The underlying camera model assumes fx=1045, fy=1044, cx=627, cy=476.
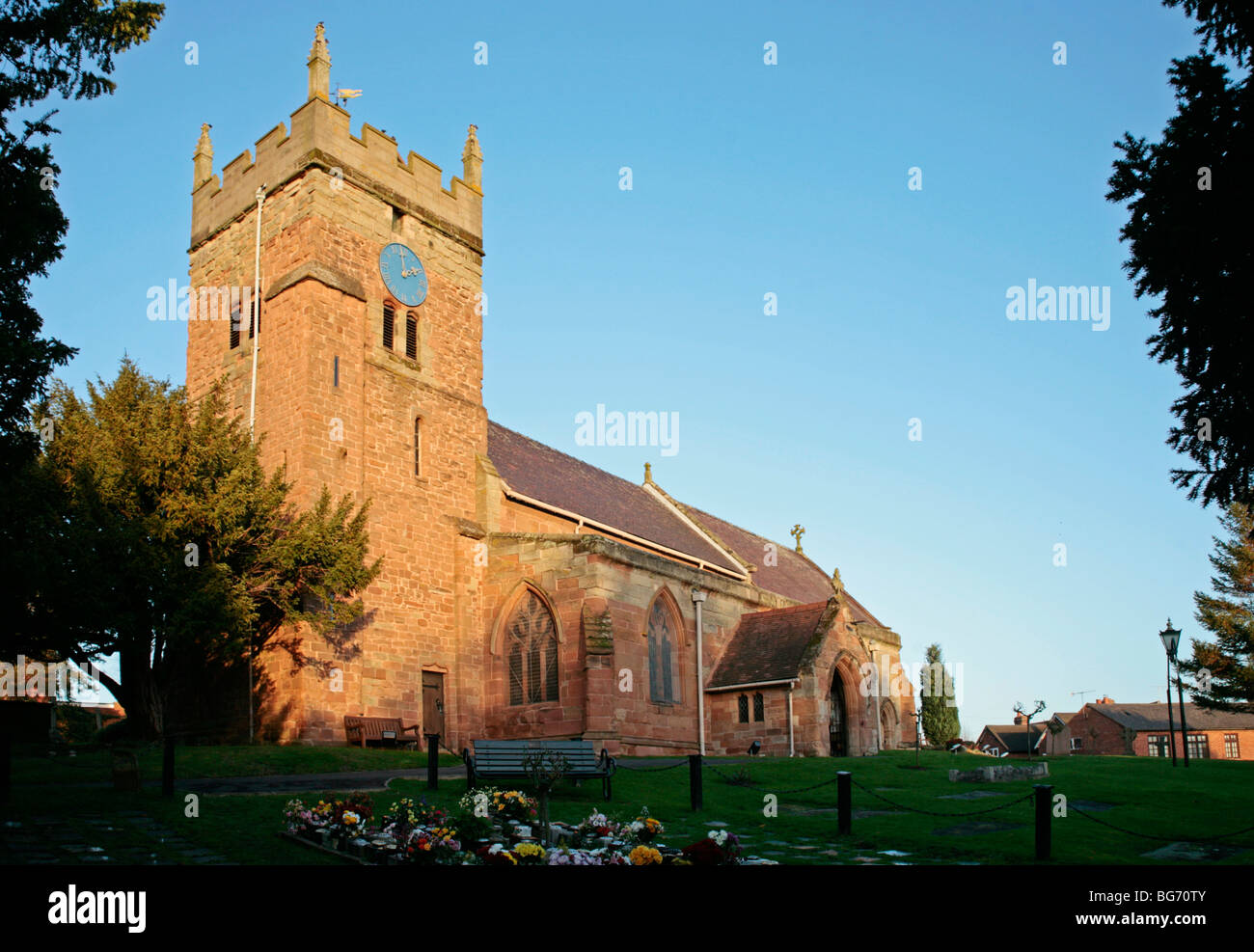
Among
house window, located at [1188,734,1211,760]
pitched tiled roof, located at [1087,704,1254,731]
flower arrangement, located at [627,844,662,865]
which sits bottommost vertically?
house window, located at [1188,734,1211,760]

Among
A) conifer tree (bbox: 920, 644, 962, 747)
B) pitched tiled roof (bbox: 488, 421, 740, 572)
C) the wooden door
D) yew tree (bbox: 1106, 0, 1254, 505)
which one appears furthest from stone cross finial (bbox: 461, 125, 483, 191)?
conifer tree (bbox: 920, 644, 962, 747)

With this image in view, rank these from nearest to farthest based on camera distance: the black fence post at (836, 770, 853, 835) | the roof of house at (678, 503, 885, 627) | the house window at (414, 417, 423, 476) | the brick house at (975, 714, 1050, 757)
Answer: the black fence post at (836, 770, 853, 835), the house window at (414, 417, 423, 476), the roof of house at (678, 503, 885, 627), the brick house at (975, 714, 1050, 757)

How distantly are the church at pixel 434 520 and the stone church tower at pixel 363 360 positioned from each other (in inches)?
2.4

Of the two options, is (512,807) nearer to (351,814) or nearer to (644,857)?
(351,814)

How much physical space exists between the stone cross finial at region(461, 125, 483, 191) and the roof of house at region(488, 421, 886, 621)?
28.0 feet

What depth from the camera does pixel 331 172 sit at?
2945 cm

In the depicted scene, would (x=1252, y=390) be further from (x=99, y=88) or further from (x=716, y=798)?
(x=99, y=88)

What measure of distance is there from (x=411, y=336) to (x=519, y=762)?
17559 millimetres

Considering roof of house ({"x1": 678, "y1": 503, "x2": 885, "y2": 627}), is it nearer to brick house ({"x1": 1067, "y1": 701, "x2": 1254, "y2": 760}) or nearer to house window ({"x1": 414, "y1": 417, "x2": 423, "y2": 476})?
house window ({"x1": 414, "y1": 417, "x2": 423, "y2": 476})

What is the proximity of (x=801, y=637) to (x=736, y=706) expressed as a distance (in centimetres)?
300

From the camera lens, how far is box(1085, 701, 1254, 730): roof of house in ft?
258
